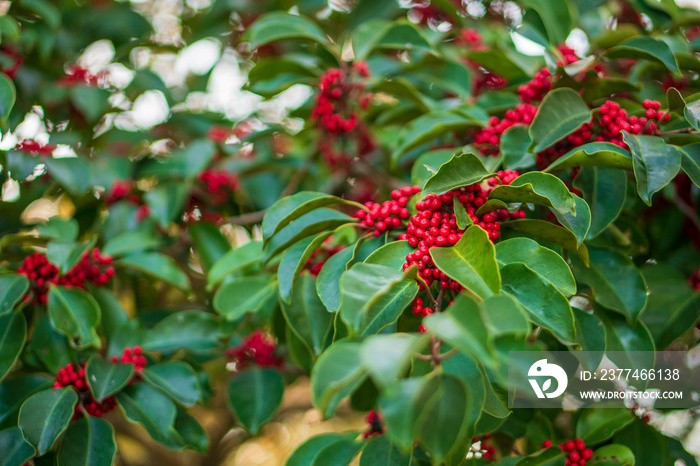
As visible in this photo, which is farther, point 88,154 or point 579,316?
point 88,154

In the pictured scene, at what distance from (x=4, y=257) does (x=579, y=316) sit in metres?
1.72

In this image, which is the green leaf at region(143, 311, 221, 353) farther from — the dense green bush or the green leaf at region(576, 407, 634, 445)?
the green leaf at region(576, 407, 634, 445)

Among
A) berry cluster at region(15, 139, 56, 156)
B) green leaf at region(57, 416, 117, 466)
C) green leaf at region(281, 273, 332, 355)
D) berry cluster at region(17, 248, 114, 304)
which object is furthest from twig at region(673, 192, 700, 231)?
berry cluster at region(15, 139, 56, 156)

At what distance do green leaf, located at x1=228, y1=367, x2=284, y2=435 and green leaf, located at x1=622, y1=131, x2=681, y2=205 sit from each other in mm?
1238

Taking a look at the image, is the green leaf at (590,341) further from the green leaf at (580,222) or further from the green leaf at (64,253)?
the green leaf at (64,253)

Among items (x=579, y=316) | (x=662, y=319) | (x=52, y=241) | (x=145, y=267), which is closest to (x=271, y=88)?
(x=145, y=267)

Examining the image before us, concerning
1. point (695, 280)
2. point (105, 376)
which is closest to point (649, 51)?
point (695, 280)

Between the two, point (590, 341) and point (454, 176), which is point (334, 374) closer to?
point (454, 176)

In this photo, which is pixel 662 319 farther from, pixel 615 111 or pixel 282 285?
pixel 282 285

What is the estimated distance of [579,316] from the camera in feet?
4.27

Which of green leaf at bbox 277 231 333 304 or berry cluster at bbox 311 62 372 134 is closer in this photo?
green leaf at bbox 277 231 333 304

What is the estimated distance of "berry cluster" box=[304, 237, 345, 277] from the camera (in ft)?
4.91

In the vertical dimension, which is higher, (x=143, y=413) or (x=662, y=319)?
(x=662, y=319)

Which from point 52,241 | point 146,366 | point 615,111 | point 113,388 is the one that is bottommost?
point 146,366
